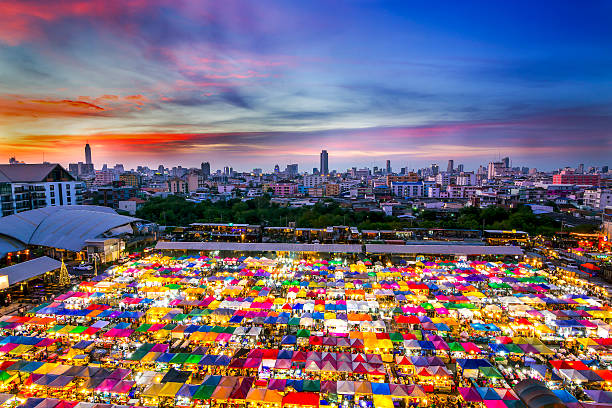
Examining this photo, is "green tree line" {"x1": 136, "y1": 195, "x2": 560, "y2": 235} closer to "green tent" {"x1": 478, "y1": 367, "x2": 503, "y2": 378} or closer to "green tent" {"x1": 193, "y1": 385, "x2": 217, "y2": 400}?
"green tent" {"x1": 478, "y1": 367, "x2": 503, "y2": 378}

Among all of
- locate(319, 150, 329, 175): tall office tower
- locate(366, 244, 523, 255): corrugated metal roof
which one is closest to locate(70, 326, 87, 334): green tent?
locate(366, 244, 523, 255): corrugated metal roof

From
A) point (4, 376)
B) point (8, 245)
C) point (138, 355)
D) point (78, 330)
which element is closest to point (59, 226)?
point (8, 245)

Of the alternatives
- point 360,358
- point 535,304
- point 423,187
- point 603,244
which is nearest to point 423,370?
point 360,358

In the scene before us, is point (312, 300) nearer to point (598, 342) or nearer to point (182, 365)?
point (182, 365)

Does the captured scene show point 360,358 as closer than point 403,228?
Yes

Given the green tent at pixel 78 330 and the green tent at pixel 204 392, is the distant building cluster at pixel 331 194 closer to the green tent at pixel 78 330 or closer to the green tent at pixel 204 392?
the green tent at pixel 78 330

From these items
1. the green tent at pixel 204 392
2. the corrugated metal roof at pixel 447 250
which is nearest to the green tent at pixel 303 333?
the green tent at pixel 204 392
